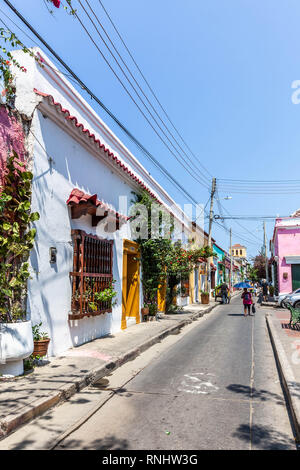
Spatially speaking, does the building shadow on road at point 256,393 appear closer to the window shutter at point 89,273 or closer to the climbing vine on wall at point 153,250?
the window shutter at point 89,273

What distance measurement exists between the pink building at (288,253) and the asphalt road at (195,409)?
18.3 meters

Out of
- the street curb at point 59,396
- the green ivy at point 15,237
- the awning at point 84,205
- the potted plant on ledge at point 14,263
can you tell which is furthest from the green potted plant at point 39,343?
the awning at point 84,205

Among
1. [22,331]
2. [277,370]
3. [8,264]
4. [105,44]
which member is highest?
[105,44]

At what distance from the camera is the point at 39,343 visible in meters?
6.04

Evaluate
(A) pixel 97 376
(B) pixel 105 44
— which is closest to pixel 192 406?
(A) pixel 97 376

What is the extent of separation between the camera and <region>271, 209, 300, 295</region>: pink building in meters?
24.7

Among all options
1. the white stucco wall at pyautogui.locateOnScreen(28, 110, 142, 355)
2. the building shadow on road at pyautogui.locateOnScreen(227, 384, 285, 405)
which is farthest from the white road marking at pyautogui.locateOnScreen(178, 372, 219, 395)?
the white stucco wall at pyautogui.locateOnScreen(28, 110, 142, 355)

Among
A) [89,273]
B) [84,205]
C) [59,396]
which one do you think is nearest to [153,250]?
[89,273]

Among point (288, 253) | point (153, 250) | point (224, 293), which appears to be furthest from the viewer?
point (224, 293)

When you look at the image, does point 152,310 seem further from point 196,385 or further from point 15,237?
point 15,237

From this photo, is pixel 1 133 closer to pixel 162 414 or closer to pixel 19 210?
pixel 19 210

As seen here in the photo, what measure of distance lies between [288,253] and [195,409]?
22.8 m
